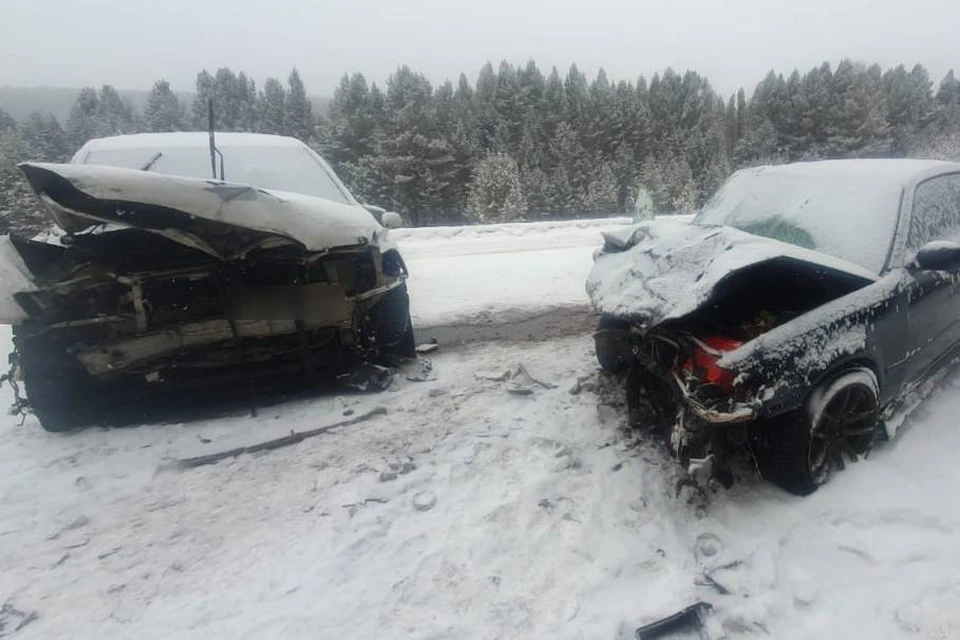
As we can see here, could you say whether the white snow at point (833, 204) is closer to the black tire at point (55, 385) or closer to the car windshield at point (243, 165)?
the car windshield at point (243, 165)

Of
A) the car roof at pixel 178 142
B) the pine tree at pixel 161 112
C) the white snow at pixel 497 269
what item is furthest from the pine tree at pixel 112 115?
the car roof at pixel 178 142

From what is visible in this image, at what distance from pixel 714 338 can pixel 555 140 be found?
60.6 m

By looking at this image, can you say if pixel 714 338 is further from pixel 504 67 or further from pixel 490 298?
pixel 504 67

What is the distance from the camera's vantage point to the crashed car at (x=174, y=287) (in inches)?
120

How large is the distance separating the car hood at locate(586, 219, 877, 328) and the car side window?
0.67 metres

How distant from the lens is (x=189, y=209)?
9.82 feet

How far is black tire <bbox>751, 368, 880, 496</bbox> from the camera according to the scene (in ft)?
8.70

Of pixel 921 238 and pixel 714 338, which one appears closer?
pixel 714 338

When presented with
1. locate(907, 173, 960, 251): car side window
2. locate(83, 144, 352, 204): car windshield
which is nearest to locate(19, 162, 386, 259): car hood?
locate(83, 144, 352, 204): car windshield

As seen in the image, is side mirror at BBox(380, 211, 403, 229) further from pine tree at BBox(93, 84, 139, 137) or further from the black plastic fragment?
pine tree at BBox(93, 84, 139, 137)

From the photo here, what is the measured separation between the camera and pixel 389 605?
2350 millimetres

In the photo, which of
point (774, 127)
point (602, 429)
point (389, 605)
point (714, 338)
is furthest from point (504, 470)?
point (774, 127)

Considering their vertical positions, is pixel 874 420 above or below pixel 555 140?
below

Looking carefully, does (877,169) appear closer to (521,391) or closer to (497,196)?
(521,391)
